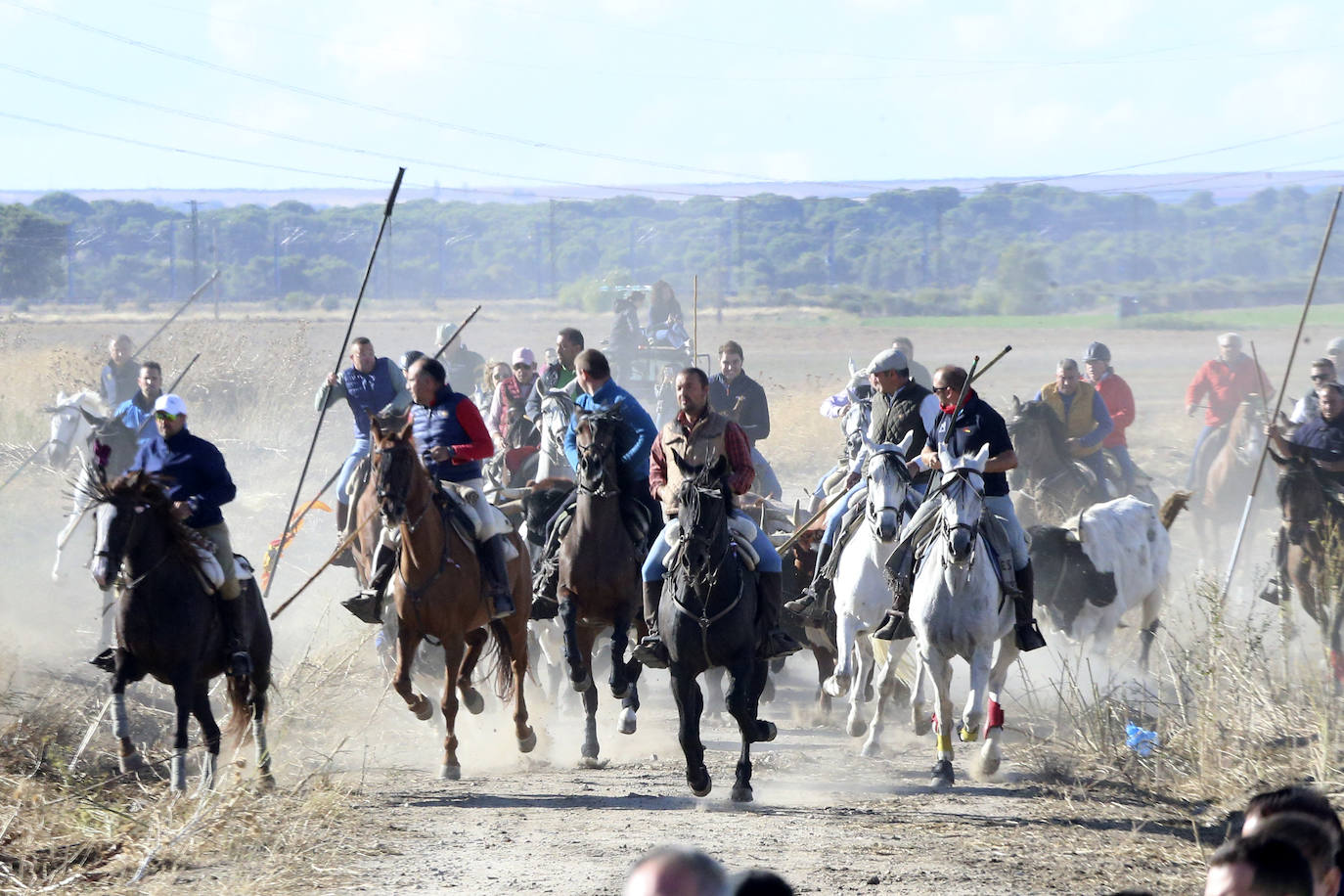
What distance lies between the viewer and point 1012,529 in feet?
35.8

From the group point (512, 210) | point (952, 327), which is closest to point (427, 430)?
point (952, 327)

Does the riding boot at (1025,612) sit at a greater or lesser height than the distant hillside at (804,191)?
lesser

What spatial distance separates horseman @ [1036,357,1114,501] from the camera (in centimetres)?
1706

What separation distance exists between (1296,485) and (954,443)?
4009 mm

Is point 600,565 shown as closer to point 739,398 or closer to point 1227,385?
point 739,398

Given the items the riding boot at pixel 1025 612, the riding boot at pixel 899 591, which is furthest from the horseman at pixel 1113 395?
the riding boot at pixel 899 591

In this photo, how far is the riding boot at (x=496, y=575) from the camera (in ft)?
36.2

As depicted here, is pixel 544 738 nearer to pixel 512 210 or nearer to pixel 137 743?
pixel 137 743

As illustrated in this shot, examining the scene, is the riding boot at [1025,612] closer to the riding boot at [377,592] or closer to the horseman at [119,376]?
the riding boot at [377,592]

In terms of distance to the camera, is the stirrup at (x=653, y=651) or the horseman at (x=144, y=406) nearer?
the stirrup at (x=653, y=651)

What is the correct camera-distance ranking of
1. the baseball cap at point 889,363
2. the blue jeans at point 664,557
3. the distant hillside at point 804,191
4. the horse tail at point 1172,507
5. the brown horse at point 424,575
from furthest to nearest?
1. the distant hillside at point 804,191
2. the horse tail at point 1172,507
3. the baseball cap at point 889,363
4. the brown horse at point 424,575
5. the blue jeans at point 664,557

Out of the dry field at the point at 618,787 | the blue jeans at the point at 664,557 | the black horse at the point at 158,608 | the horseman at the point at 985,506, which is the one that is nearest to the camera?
the dry field at the point at 618,787

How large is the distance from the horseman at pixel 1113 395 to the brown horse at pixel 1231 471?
1.56 metres

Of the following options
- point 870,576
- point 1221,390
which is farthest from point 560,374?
point 1221,390
